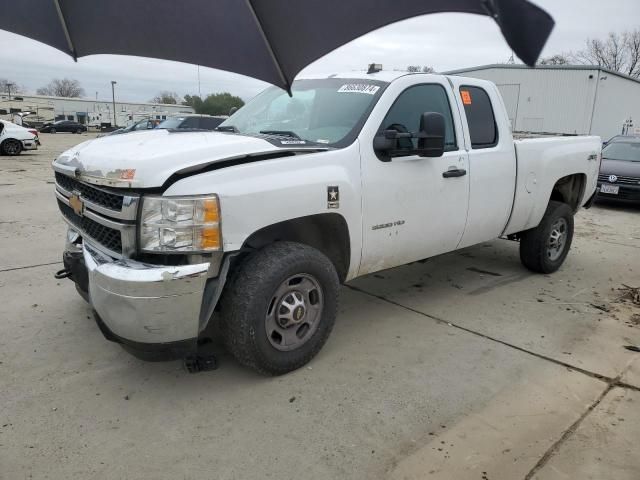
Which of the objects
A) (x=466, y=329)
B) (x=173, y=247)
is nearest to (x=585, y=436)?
(x=466, y=329)

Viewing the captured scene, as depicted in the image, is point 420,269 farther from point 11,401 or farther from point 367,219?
point 11,401

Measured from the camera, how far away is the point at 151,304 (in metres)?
2.71

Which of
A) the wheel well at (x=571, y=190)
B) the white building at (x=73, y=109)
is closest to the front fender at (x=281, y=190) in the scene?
the wheel well at (x=571, y=190)

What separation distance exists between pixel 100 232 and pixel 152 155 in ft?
2.16

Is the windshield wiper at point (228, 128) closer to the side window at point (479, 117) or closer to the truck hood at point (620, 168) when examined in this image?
the side window at point (479, 117)

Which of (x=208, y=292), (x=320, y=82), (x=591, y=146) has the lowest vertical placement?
(x=208, y=292)

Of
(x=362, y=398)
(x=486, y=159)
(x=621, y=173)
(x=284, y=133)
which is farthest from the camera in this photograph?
(x=621, y=173)

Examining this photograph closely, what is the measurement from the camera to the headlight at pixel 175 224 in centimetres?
277

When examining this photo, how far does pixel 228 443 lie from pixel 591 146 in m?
5.28

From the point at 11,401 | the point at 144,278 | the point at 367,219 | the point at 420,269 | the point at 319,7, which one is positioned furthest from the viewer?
the point at 420,269

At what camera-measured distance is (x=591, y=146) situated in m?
5.95

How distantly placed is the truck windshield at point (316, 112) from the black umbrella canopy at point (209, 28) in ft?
3.16

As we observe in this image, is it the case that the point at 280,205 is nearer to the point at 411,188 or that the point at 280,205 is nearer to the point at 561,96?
the point at 411,188

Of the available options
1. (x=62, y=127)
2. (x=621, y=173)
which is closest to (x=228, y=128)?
(x=621, y=173)
